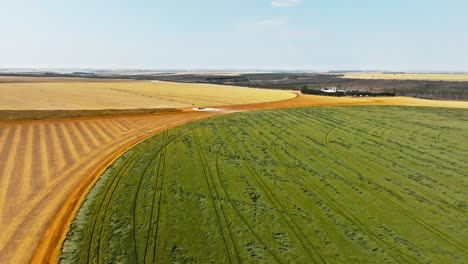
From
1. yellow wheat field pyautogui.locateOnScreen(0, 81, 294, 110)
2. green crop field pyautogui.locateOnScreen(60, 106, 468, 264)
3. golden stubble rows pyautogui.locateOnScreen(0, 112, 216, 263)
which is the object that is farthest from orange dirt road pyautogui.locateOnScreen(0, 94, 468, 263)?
yellow wheat field pyautogui.locateOnScreen(0, 81, 294, 110)

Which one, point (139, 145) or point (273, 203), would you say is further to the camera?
point (139, 145)

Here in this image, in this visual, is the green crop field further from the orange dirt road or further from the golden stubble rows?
the golden stubble rows

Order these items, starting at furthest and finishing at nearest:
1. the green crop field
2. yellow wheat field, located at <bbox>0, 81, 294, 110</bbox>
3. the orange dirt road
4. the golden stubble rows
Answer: yellow wheat field, located at <bbox>0, 81, 294, 110</bbox>
the golden stubble rows
the orange dirt road
the green crop field

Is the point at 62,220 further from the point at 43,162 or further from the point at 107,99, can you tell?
the point at 107,99

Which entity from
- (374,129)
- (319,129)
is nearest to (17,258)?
(319,129)

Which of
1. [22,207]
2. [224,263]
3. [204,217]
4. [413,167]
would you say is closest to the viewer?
[224,263]

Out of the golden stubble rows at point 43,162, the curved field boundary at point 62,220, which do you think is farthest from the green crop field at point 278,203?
the golden stubble rows at point 43,162

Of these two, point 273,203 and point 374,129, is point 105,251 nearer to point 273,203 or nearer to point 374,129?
point 273,203
